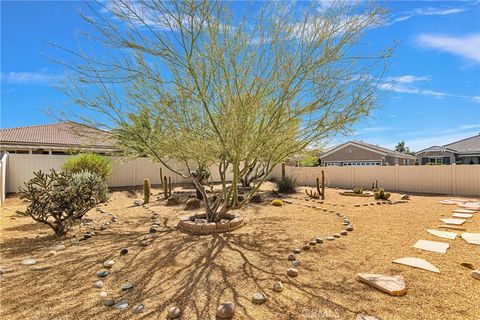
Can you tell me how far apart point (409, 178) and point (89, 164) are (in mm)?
15445

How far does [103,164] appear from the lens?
40.1 feet

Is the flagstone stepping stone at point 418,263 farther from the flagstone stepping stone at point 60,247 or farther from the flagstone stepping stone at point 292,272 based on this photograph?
the flagstone stepping stone at point 60,247

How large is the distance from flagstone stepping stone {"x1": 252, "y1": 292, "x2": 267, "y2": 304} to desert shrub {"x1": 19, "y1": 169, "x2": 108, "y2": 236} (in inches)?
169

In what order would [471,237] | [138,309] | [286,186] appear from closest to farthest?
[138,309], [471,237], [286,186]

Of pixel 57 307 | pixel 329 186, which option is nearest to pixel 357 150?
pixel 329 186

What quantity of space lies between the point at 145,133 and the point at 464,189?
14.0 meters

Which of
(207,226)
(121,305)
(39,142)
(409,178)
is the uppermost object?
(39,142)

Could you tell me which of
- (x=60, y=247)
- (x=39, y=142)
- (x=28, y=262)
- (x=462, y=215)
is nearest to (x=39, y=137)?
(x=39, y=142)

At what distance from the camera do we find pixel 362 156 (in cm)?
2359

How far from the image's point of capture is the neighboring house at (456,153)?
2206 cm

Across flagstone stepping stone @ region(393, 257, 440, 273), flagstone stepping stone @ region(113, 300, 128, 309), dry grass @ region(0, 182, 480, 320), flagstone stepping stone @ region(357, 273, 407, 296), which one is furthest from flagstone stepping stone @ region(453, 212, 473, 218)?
flagstone stepping stone @ region(113, 300, 128, 309)

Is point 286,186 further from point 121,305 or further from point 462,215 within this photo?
point 121,305

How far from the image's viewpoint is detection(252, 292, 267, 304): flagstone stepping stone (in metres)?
2.75

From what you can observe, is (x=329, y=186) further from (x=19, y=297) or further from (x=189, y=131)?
(x=19, y=297)
